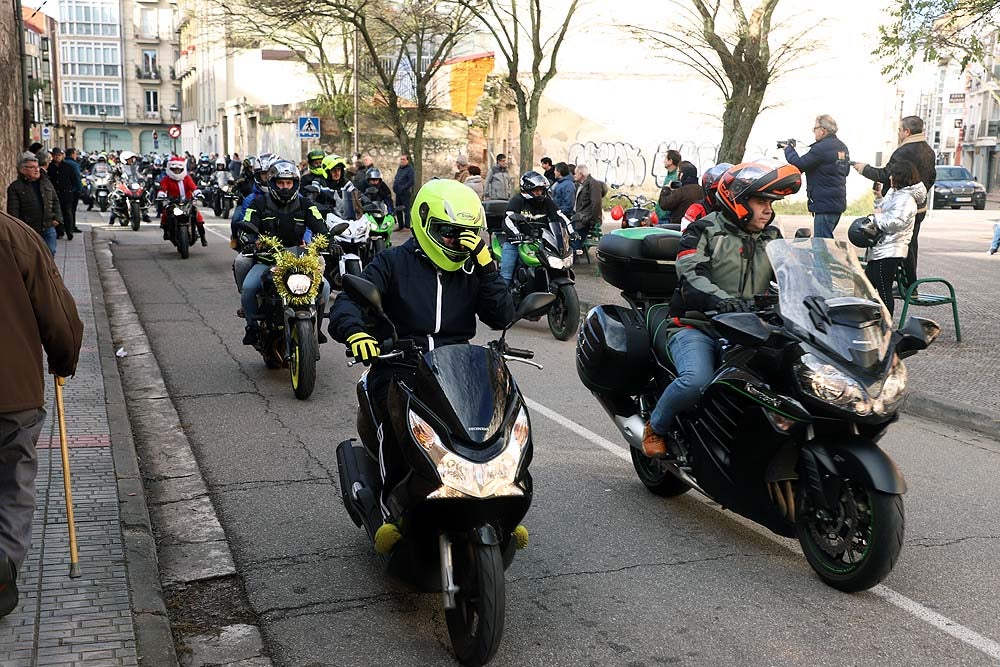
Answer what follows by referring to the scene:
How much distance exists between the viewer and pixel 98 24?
10838 centimetres

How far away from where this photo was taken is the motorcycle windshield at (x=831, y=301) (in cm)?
446

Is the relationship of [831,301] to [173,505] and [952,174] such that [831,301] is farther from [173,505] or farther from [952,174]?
[952,174]

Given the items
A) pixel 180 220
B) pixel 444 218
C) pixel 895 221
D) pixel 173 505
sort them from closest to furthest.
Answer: pixel 444 218
pixel 173 505
pixel 895 221
pixel 180 220

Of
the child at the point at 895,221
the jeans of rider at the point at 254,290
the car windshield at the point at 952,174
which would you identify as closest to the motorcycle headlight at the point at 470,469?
the jeans of rider at the point at 254,290

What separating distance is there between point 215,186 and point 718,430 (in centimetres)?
3043

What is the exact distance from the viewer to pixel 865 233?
432 inches

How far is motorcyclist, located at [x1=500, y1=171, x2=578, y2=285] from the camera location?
12812 mm

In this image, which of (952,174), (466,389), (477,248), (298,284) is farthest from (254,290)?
(952,174)

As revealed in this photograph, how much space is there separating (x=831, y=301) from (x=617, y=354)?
1.46 meters

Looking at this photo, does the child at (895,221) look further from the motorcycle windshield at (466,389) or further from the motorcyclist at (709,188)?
the motorcycle windshield at (466,389)

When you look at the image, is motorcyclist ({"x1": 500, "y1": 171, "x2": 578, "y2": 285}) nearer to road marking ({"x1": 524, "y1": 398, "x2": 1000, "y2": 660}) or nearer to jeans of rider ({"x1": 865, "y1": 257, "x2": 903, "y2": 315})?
jeans of rider ({"x1": 865, "y1": 257, "x2": 903, "y2": 315})

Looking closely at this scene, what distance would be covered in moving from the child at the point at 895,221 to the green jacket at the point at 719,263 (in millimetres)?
5800

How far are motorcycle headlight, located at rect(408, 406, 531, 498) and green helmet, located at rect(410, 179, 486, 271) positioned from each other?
34.6 inches

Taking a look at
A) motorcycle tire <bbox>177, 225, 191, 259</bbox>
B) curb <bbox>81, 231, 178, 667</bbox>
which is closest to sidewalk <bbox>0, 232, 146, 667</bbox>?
curb <bbox>81, 231, 178, 667</bbox>
